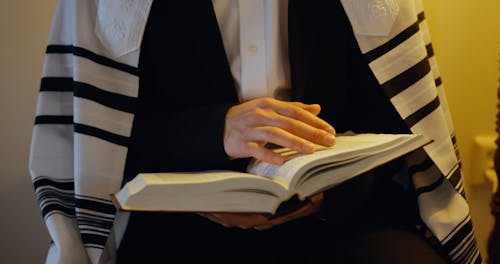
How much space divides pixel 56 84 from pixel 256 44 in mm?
312

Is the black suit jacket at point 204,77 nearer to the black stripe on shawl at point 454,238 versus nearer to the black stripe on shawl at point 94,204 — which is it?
the black stripe on shawl at point 94,204

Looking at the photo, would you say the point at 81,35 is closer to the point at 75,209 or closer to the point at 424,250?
the point at 75,209

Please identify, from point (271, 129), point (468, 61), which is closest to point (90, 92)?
point (271, 129)

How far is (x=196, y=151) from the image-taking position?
70 cm

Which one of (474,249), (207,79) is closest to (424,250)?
(474,249)

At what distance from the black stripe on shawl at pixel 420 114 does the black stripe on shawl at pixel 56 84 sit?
52 cm

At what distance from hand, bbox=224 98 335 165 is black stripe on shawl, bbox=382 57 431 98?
0.15m

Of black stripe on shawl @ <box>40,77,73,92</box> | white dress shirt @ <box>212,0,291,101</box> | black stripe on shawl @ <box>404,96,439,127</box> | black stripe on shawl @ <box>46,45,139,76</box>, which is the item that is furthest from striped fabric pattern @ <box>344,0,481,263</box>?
black stripe on shawl @ <box>40,77,73,92</box>

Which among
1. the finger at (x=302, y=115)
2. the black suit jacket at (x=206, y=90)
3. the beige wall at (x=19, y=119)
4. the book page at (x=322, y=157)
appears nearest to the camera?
the book page at (x=322, y=157)

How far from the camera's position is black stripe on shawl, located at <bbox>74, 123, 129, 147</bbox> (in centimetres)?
72

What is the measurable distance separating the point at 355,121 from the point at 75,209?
0.47 m

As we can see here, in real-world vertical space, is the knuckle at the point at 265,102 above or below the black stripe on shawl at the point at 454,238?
above

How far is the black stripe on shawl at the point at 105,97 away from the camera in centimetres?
72

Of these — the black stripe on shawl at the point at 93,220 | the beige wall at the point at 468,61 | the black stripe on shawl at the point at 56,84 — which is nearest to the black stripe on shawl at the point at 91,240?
the black stripe on shawl at the point at 93,220
